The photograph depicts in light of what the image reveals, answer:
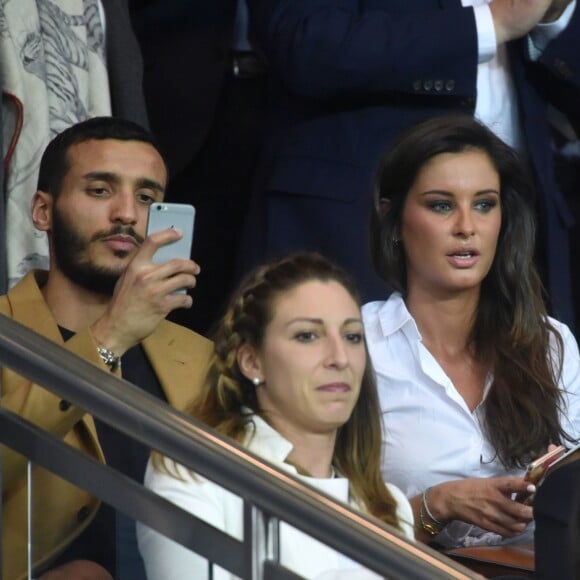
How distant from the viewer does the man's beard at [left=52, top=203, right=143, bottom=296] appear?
373 centimetres

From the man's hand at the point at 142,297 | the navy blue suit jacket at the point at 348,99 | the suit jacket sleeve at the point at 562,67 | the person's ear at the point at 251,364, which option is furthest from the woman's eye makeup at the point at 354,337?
the suit jacket sleeve at the point at 562,67

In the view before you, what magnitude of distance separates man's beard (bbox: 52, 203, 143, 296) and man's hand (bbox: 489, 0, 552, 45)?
118 cm

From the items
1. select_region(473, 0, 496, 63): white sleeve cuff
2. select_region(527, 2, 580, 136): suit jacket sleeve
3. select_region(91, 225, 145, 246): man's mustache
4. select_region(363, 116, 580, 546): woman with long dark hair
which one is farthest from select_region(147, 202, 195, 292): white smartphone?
select_region(527, 2, 580, 136): suit jacket sleeve

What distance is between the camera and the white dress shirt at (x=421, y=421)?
3.82 metres

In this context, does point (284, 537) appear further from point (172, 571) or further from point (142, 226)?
point (142, 226)

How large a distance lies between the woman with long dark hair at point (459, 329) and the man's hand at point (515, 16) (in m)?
0.33

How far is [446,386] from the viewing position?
388 cm

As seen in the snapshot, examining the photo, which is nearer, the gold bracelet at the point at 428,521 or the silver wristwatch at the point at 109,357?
the silver wristwatch at the point at 109,357

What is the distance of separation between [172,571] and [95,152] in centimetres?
148

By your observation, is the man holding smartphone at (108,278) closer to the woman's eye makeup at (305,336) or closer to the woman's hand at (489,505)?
the woman's eye makeup at (305,336)

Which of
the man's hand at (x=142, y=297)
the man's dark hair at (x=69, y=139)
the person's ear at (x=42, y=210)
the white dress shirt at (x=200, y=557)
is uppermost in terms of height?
the man's dark hair at (x=69, y=139)

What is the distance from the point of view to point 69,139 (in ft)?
12.8

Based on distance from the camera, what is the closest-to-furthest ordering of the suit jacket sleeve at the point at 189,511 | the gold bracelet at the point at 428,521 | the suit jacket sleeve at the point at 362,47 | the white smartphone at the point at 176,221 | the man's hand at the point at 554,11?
the suit jacket sleeve at the point at 189,511 < the white smartphone at the point at 176,221 < the gold bracelet at the point at 428,521 < the suit jacket sleeve at the point at 362,47 < the man's hand at the point at 554,11

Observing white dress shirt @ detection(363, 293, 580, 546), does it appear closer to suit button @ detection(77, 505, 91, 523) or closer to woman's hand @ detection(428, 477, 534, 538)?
woman's hand @ detection(428, 477, 534, 538)
